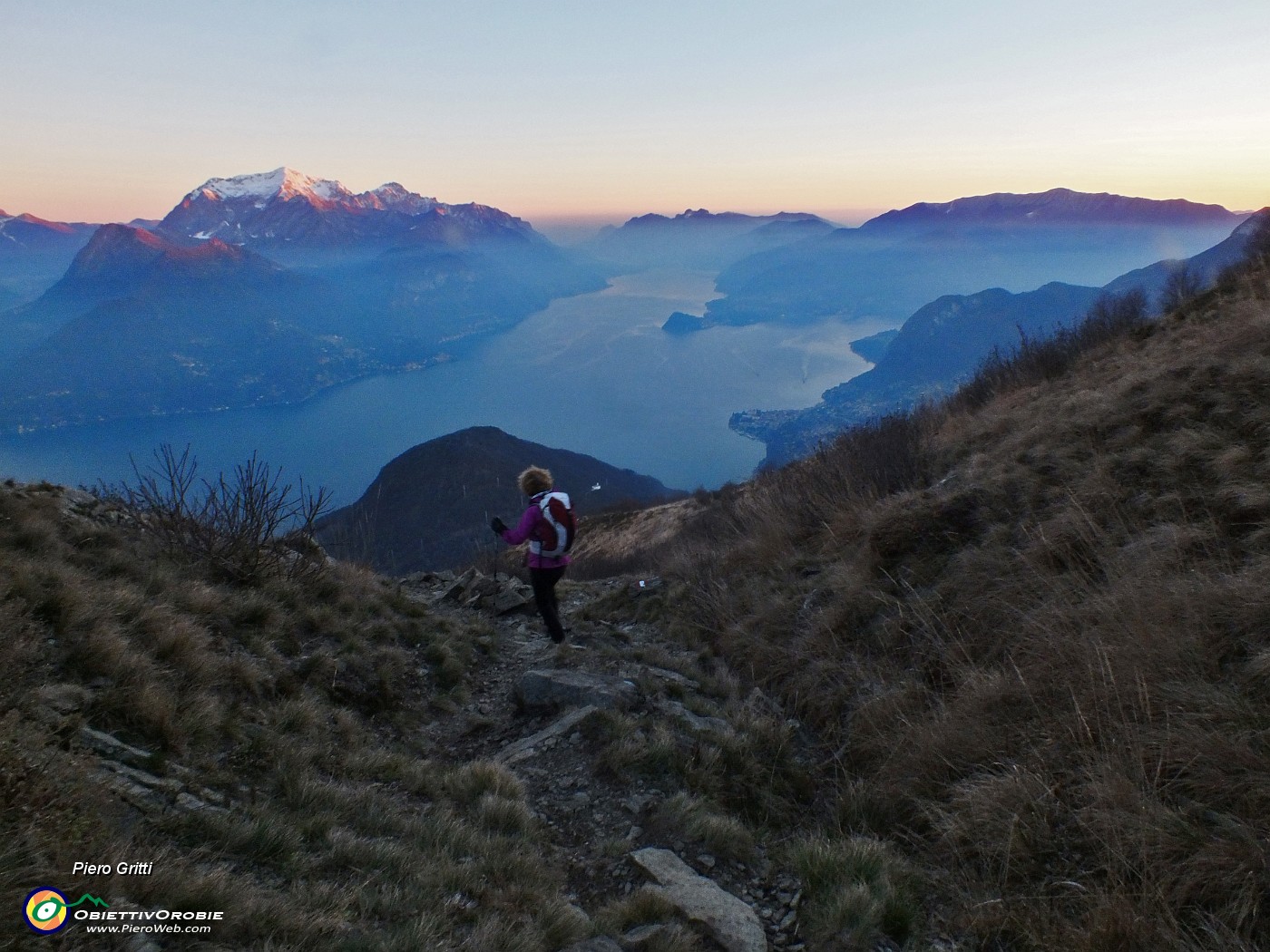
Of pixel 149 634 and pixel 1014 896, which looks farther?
pixel 149 634

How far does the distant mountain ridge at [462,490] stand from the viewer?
175 ft

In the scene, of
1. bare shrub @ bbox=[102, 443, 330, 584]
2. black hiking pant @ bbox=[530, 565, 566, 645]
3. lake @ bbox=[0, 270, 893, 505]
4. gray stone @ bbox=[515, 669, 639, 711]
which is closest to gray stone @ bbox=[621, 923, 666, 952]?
gray stone @ bbox=[515, 669, 639, 711]

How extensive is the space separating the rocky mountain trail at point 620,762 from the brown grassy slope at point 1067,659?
0.71m

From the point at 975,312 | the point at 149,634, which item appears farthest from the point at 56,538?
the point at 975,312

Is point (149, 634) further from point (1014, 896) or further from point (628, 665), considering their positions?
point (1014, 896)

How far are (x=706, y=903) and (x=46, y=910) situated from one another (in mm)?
2378

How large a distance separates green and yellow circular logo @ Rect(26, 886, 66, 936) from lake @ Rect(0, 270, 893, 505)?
8819 cm

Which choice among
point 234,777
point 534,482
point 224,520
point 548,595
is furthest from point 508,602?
point 234,777

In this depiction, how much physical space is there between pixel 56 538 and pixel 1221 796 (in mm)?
7491

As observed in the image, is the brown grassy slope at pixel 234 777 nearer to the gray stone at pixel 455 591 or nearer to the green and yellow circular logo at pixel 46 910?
the green and yellow circular logo at pixel 46 910

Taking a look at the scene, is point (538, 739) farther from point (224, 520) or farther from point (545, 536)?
point (224, 520)

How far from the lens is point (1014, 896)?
2.44 metres

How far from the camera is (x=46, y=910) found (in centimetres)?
174

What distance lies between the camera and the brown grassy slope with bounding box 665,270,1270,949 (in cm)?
230
